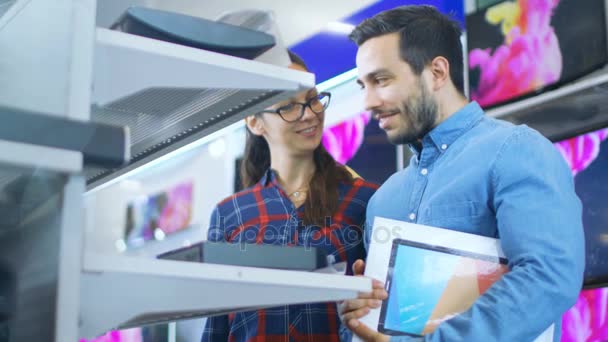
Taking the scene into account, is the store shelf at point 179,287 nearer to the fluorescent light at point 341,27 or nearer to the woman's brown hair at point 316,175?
the woman's brown hair at point 316,175

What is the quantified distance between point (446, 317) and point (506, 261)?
0.47 feet

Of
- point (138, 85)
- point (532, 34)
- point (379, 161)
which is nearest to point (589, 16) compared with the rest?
point (532, 34)

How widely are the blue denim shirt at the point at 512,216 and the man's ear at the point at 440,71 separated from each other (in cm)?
20

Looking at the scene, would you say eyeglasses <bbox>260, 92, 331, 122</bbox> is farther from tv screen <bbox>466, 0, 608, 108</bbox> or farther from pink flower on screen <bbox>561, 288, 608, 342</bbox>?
pink flower on screen <bbox>561, 288, 608, 342</bbox>

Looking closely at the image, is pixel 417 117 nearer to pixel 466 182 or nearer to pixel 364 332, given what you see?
pixel 466 182

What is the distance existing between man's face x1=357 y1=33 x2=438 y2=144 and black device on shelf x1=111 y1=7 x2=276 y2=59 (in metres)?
0.63

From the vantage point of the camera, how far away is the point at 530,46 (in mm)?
2326

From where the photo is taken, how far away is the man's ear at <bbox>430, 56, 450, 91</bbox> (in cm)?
180

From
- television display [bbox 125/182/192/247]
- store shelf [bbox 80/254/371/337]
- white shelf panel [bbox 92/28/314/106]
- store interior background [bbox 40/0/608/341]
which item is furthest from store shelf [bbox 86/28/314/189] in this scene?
television display [bbox 125/182/192/247]

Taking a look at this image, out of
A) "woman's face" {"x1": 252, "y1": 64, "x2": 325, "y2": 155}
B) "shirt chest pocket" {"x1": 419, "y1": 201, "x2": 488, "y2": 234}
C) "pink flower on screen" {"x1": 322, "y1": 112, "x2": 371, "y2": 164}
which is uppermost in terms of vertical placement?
"pink flower on screen" {"x1": 322, "y1": 112, "x2": 371, "y2": 164}

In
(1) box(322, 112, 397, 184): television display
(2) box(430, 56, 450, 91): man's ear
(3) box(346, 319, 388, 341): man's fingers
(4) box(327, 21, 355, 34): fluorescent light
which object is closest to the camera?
(3) box(346, 319, 388, 341): man's fingers

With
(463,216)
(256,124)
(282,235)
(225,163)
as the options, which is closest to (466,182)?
(463,216)

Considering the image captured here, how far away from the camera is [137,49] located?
3.41 feet

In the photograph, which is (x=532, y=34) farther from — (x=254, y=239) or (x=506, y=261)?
(x=506, y=261)
